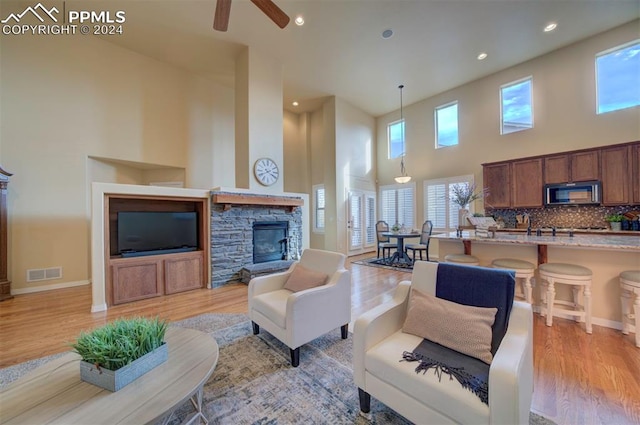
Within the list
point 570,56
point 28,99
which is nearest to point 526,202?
point 570,56

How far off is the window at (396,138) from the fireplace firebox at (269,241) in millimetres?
4805

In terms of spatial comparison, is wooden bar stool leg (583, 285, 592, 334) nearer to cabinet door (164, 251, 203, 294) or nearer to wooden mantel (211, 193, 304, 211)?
wooden mantel (211, 193, 304, 211)

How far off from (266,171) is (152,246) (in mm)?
2448

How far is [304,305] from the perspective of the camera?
205cm

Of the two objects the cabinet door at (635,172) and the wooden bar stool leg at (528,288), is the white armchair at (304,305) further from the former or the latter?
the cabinet door at (635,172)

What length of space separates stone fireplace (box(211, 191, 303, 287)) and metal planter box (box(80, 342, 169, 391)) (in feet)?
10.2

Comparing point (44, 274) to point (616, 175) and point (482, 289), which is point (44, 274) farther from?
point (616, 175)

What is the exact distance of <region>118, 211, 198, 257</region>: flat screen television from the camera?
3760 mm

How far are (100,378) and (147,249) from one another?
3.25 metres

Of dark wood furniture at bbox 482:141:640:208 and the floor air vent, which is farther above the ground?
dark wood furniture at bbox 482:141:640:208

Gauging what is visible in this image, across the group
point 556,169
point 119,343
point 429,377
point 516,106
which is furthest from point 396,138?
point 119,343

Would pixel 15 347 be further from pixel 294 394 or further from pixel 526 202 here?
pixel 526 202

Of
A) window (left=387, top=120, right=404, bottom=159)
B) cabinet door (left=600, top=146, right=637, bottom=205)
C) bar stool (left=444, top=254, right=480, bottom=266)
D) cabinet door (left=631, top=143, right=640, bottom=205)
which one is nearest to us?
bar stool (left=444, top=254, right=480, bottom=266)

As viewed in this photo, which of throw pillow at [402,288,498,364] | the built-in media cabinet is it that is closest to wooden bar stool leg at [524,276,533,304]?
throw pillow at [402,288,498,364]
